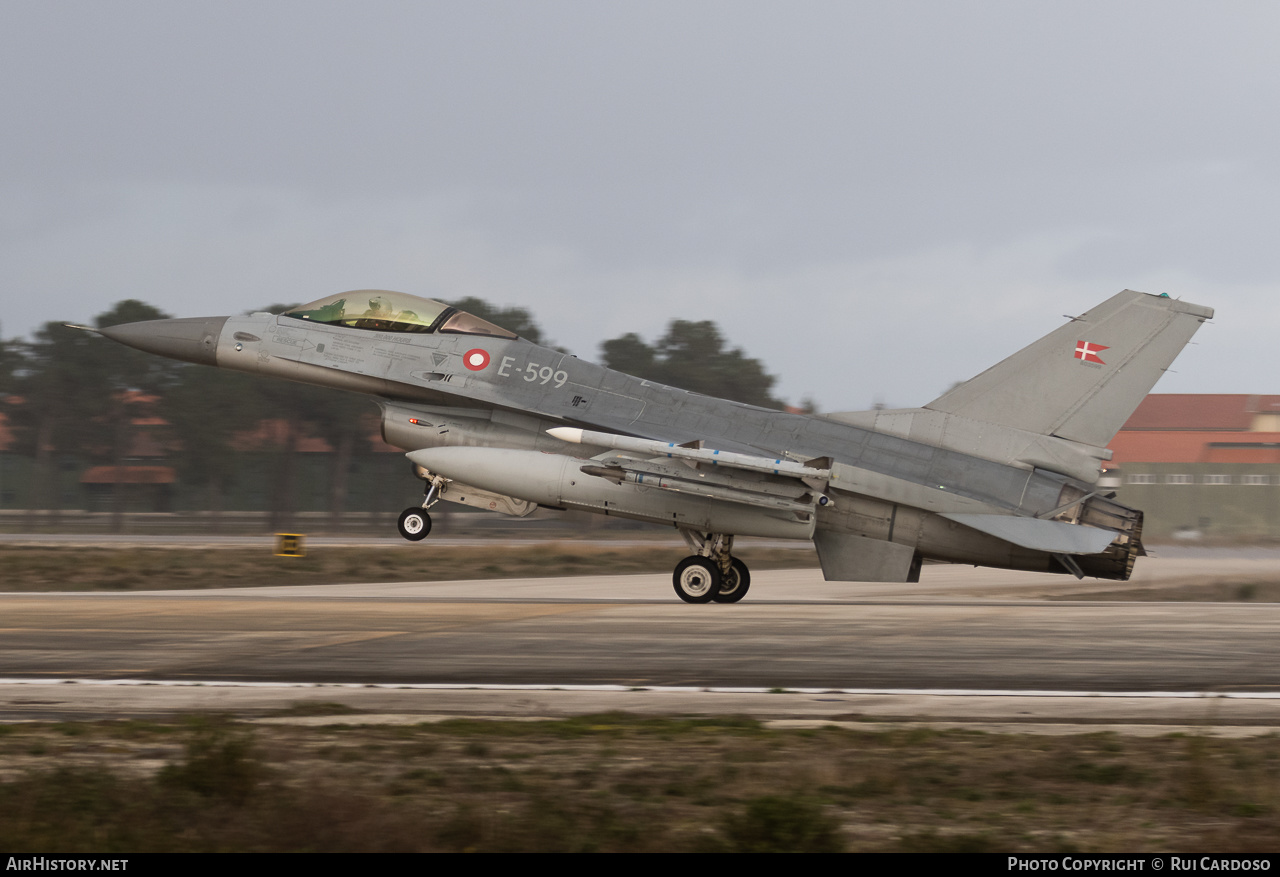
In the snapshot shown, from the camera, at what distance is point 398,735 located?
8062 millimetres

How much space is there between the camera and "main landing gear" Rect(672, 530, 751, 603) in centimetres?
1930

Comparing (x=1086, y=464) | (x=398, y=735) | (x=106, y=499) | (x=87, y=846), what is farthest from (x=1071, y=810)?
(x=106, y=499)

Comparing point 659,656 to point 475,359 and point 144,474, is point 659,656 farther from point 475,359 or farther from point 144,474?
point 144,474

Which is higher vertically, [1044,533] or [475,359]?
[475,359]

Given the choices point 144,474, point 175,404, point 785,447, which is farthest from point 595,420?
point 144,474

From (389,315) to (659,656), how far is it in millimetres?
9744

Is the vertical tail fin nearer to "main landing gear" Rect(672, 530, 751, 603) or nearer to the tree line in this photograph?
"main landing gear" Rect(672, 530, 751, 603)

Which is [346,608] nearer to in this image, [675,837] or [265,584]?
[265,584]

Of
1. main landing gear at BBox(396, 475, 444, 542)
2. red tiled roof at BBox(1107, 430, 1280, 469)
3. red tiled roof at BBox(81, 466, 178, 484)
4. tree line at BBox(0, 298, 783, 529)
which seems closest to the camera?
main landing gear at BBox(396, 475, 444, 542)

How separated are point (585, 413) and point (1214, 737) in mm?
12310

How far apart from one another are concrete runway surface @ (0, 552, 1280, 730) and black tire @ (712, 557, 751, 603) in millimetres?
430

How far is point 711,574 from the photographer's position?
19375 millimetres

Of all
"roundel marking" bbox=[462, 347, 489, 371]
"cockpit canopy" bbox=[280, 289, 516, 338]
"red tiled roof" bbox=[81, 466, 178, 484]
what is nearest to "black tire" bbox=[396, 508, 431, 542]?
"roundel marking" bbox=[462, 347, 489, 371]

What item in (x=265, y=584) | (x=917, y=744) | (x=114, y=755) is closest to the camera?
(x=114, y=755)
